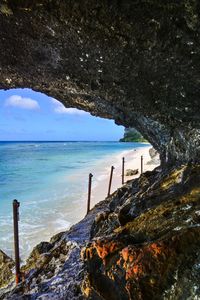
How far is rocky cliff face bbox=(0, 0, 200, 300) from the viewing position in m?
2.90

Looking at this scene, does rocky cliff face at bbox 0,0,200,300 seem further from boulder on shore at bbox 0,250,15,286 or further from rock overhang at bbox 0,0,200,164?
boulder on shore at bbox 0,250,15,286

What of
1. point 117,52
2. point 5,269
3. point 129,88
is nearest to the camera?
point 117,52

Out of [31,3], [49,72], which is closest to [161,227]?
[31,3]

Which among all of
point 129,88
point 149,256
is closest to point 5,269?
point 129,88

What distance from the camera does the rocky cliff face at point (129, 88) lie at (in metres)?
2.90

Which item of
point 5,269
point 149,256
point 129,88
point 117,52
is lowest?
point 5,269

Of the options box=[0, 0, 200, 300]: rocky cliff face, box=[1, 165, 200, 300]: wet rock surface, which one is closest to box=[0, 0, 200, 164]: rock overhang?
box=[0, 0, 200, 300]: rocky cliff face

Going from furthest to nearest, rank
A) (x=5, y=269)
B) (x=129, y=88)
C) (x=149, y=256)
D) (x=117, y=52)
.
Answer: (x=5, y=269)
(x=129, y=88)
(x=117, y=52)
(x=149, y=256)

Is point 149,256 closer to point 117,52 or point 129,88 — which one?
point 117,52

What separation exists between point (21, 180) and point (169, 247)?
30667mm

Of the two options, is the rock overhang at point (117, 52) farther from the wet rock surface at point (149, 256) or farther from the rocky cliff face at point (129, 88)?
the wet rock surface at point (149, 256)

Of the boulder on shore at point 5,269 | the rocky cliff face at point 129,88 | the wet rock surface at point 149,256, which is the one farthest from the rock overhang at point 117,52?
the boulder on shore at point 5,269

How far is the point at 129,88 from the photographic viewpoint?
531 cm

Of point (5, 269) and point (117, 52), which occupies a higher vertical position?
point (117, 52)
